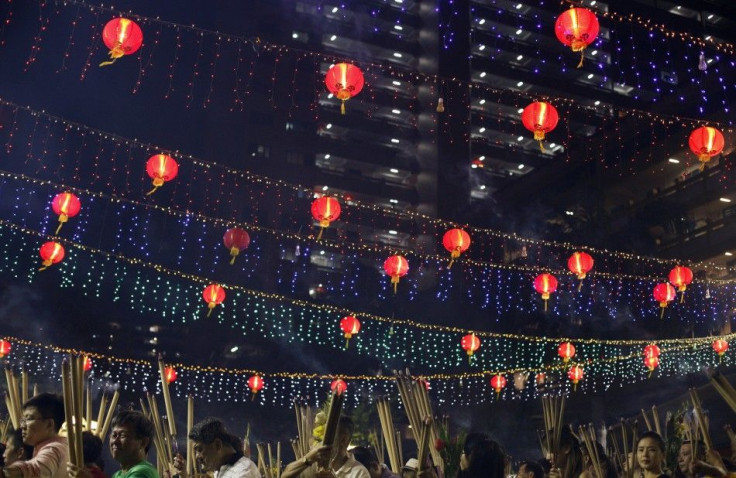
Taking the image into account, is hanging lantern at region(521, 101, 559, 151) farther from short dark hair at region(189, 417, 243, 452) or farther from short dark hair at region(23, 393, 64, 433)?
short dark hair at region(23, 393, 64, 433)

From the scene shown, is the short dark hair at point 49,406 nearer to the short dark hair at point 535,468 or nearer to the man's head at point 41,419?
the man's head at point 41,419

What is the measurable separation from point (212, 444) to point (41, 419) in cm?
67

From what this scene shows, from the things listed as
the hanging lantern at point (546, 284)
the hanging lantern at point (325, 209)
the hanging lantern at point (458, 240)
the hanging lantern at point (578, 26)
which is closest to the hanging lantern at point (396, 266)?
the hanging lantern at point (458, 240)

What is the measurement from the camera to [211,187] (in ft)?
72.7

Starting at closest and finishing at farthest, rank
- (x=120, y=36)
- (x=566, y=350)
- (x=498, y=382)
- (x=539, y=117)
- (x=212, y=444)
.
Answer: (x=212, y=444) < (x=120, y=36) < (x=539, y=117) < (x=566, y=350) < (x=498, y=382)

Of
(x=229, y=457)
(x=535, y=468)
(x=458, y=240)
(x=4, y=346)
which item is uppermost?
(x=458, y=240)

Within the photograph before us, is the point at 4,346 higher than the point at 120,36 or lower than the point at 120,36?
lower

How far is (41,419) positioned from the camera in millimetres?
2574

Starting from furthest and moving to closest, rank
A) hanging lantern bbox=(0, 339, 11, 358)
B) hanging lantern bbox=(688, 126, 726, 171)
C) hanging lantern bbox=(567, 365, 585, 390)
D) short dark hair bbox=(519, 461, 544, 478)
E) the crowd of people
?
hanging lantern bbox=(567, 365, 585, 390)
hanging lantern bbox=(0, 339, 11, 358)
hanging lantern bbox=(688, 126, 726, 171)
short dark hair bbox=(519, 461, 544, 478)
the crowd of people

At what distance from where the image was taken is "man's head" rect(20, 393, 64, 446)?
8.39 ft

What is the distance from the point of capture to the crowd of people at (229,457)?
229cm

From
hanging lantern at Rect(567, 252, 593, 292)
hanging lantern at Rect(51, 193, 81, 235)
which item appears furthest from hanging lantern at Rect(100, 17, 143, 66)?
hanging lantern at Rect(567, 252, 593, 292)

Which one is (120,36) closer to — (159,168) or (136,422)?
(159,168)

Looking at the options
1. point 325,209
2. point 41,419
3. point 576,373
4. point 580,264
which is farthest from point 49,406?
point 576,373
